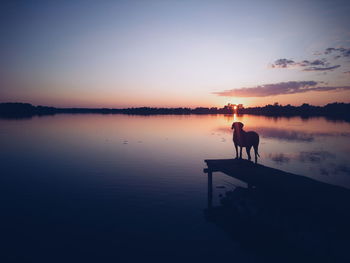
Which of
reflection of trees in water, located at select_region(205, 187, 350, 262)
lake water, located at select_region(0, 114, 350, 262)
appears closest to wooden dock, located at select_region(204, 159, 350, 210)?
reflection of trees in water, located at select_region(205, 187, 350, 262)

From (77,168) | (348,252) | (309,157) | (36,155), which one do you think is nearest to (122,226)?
(348,252)

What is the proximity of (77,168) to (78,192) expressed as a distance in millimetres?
8472

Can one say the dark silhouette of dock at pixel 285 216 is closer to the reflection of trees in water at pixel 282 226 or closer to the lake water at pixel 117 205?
the reflection of trees in water at pixel 282 226

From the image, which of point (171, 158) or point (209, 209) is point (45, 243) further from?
point (171, 158)

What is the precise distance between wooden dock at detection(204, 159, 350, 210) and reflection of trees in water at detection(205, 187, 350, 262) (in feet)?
0.85

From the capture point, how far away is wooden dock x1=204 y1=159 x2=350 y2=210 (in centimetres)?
975

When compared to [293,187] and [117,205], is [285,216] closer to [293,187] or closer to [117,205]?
[293,187]

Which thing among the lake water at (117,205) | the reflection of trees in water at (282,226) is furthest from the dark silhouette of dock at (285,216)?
the lake water at (117,205)

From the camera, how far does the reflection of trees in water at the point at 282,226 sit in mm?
8828

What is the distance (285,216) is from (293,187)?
64.2 inches

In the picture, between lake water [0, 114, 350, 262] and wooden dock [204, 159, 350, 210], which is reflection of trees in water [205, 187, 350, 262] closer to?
wooden dock [204, 159, 350, 210]

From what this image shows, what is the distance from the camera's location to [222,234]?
14359 mm

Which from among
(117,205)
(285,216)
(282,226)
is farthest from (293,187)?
(117,205)

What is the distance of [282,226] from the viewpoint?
11.5 metres
